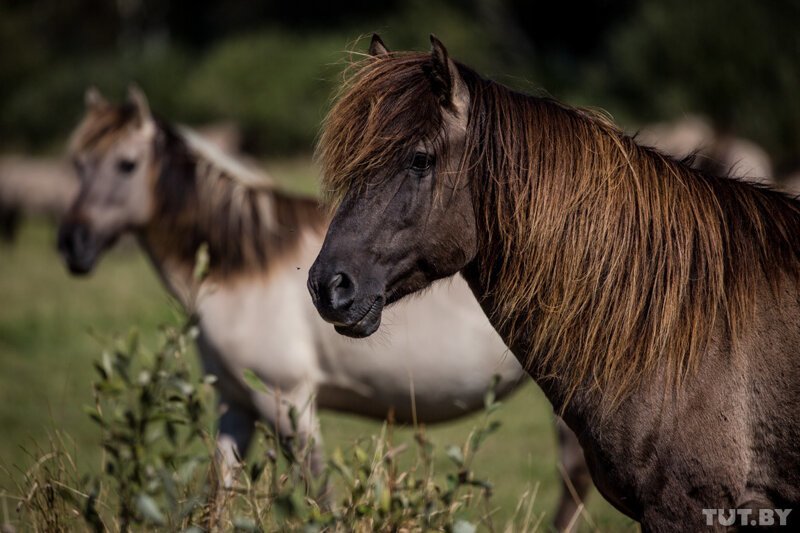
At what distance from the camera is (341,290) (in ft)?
8.04

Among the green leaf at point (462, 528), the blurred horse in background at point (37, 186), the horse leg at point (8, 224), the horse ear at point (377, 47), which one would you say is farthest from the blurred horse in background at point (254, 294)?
the blurred horse in background at point (37, 186)

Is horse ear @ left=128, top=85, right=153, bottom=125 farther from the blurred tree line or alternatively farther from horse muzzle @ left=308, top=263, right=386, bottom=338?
the blurred tree line

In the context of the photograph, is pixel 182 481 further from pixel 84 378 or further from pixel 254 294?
pixel 84 378

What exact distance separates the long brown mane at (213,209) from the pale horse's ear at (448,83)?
6.82 feet

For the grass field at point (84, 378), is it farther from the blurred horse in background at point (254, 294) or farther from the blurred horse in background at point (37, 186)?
the blurred horse in background at point (37, 186)

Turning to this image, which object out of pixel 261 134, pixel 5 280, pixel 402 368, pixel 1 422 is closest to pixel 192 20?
pixel 261 134

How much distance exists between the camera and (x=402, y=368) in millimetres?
4312

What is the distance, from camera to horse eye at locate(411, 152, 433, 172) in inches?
99.3

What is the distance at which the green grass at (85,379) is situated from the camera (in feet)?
17.5

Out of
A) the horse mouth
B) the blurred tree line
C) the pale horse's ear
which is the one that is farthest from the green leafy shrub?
the blurred tree line

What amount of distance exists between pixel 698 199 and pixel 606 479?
2.89 feet

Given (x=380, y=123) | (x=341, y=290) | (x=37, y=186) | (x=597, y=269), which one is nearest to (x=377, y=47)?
(x=380, y=123)

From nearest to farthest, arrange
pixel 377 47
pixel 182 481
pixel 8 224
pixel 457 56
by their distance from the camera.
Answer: pixel 182 481, pixel 377 47, pixel 8 224, pixel 457 56

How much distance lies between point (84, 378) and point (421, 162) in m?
6.75
